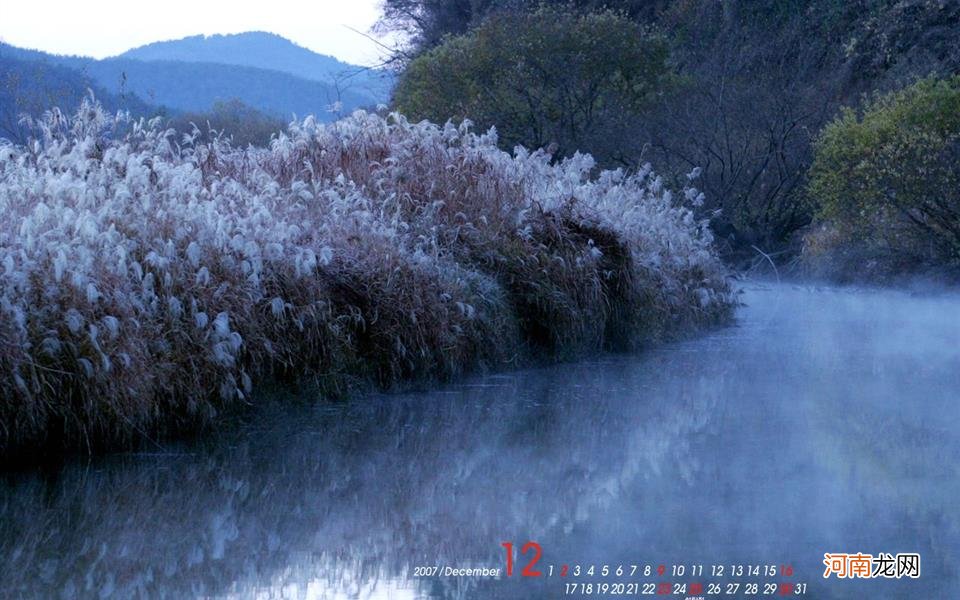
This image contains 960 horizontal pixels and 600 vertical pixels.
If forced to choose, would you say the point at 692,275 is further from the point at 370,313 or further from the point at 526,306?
the point at 370,313

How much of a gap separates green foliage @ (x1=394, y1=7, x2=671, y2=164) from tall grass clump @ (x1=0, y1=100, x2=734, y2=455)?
8.67 metres

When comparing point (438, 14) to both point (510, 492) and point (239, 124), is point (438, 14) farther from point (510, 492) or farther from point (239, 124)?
point (510, 492)

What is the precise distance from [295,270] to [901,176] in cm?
1018

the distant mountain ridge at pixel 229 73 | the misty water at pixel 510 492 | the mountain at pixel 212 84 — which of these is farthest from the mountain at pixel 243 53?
the misty water at pixel 510 492

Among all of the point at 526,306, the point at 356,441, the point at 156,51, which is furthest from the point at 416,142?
the point at 156,51

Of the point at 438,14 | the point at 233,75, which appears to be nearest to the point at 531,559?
the point at 438,14

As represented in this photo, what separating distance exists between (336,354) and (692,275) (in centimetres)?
521

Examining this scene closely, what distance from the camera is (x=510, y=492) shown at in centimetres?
534

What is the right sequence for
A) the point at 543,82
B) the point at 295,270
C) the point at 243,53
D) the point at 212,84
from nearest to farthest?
the point at 295,270
the point at 543,82
the point at 212,84
the point at 243,53

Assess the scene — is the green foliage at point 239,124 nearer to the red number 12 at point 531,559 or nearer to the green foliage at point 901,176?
the green foliage at point 901,176

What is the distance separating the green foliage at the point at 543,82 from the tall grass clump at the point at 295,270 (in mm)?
8668

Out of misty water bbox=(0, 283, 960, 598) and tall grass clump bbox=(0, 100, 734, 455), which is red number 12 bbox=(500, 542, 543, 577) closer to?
misty water bbox=(0, 283, 960, 598)

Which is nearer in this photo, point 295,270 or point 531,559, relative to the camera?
A: point 531,559

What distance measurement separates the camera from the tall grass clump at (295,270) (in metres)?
5.96
